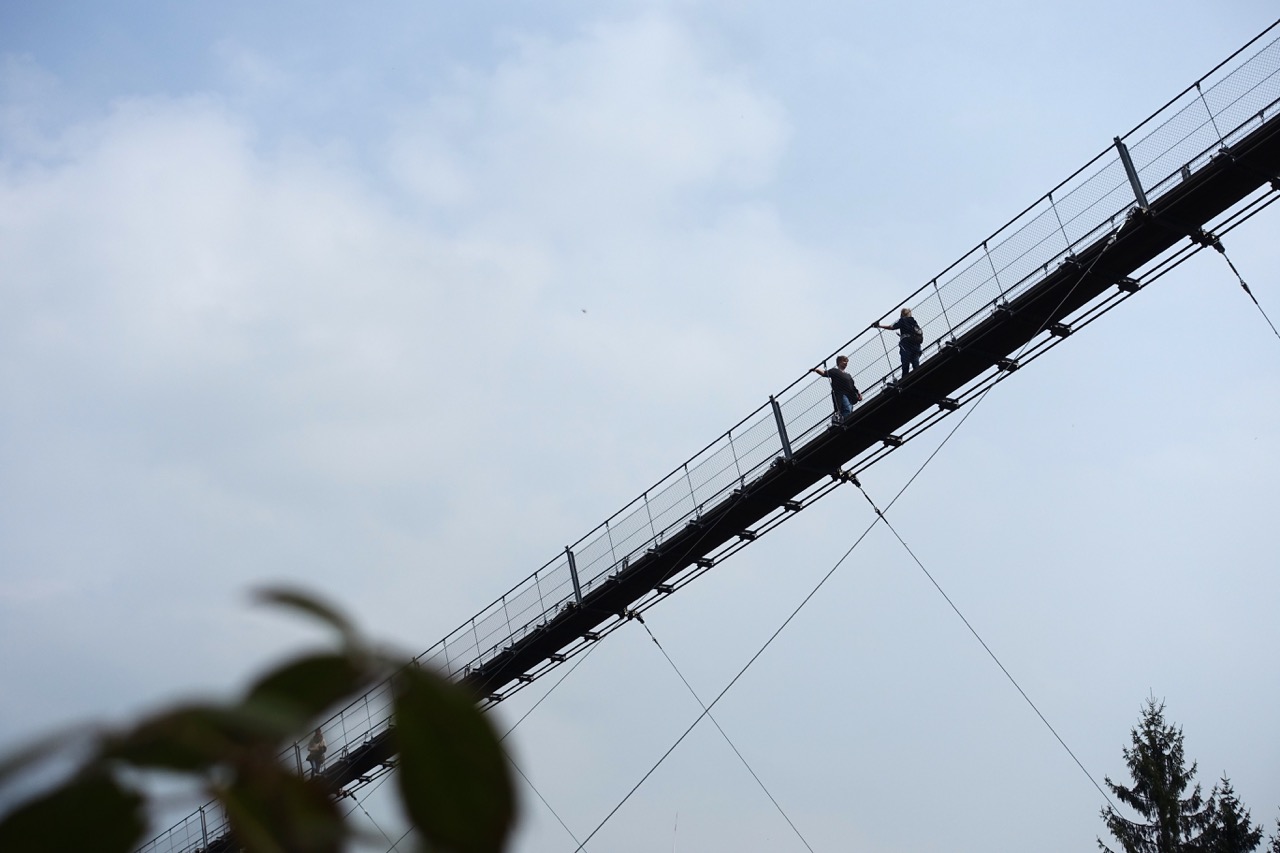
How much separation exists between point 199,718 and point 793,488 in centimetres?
1949

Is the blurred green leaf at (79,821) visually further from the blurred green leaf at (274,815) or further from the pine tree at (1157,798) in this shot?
the pine tree at (1157,798)

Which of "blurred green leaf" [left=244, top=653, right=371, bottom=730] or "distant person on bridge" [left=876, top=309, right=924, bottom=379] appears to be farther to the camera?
"distant person on bridge" [left=876, top=309, right=924, bottom=379]

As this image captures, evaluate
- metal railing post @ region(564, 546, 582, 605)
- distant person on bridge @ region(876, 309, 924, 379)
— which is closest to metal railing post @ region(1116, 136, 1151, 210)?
distant person on bridge @ region(876, 309, 924, 379)

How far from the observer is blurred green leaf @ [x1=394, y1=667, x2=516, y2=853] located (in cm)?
56

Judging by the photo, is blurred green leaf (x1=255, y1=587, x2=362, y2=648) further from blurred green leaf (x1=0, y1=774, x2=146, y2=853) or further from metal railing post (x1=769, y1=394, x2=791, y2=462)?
metal railing post (x1=769, y1=394, x2=791, y2=462)

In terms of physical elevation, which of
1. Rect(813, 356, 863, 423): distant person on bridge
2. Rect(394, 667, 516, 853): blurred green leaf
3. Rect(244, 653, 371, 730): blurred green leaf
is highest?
Rect(813, 356, 863, 423): distant person on bridge

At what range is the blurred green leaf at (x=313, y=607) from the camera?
0.56 metres

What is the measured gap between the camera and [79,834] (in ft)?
2.01

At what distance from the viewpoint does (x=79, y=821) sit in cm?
61

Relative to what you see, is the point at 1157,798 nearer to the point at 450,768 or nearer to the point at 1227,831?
the point at 1227,831

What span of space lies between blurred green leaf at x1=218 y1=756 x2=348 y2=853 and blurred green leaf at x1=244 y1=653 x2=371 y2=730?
0.11 feet

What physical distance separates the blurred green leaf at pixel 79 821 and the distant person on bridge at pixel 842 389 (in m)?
18.6

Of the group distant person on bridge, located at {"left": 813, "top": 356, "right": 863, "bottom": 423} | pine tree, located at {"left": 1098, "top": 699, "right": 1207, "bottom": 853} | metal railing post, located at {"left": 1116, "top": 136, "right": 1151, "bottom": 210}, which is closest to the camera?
metal railing post, located at {"left": 1116, "top": 136, "right": 1151, "bottom": 210}

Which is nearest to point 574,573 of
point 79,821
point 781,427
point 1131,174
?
point 781,427
